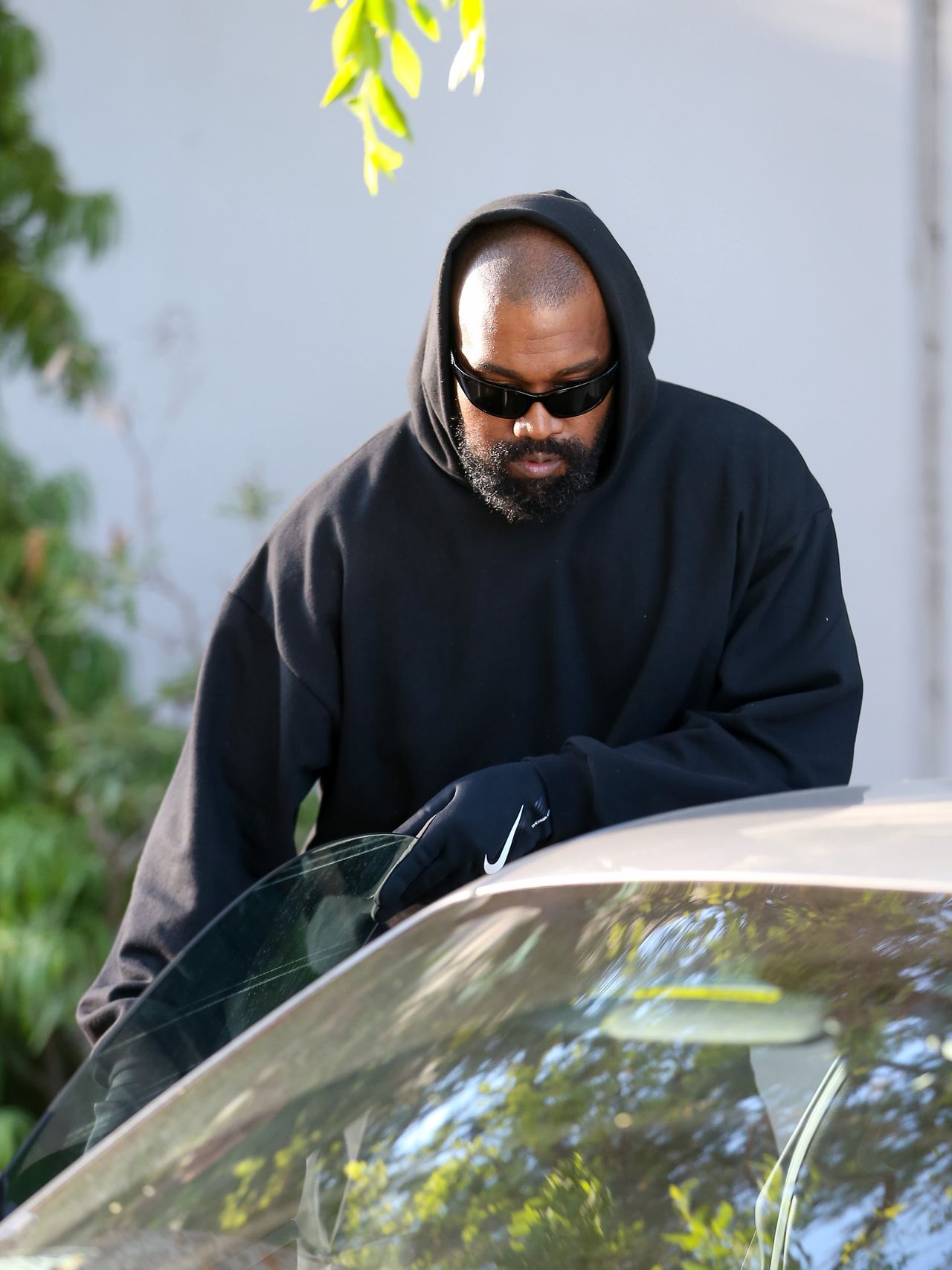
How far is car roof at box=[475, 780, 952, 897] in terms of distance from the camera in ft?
4.20

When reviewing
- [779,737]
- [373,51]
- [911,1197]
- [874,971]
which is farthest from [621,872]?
[373,51]

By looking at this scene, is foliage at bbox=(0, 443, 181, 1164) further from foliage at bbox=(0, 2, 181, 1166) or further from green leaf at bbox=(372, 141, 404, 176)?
green leaf at bbox=(372, 141, 404, 176)

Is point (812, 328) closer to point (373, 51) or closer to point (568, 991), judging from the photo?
point (373, 51)

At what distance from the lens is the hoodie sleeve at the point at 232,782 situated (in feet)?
7.14

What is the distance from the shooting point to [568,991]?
1332 millimetres

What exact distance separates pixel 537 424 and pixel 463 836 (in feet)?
1.95

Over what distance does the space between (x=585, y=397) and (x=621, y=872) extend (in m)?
A: 0.88

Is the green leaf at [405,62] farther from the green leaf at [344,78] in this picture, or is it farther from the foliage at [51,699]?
the foliage at [51,699]

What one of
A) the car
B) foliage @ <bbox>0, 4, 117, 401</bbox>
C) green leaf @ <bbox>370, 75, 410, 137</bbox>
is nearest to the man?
green leaf @ <bbox>370, 75, 410, 137</bbox>

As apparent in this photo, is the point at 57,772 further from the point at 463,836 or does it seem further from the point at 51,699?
the point at 463,836

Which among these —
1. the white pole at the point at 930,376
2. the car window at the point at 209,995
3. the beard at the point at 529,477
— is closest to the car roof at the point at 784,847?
the car window at the point at 209,995

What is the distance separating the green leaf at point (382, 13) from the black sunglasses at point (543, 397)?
0.51m

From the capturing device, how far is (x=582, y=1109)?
1.25 meters

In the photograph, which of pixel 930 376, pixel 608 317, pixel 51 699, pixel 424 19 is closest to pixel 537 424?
pixel 608 317
